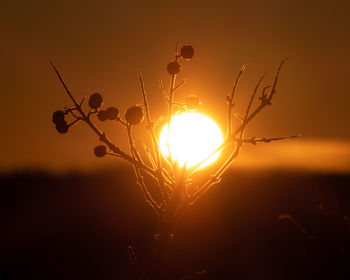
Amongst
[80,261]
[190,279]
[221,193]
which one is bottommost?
[190,279]

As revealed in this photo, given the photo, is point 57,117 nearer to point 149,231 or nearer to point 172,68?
point 172,68

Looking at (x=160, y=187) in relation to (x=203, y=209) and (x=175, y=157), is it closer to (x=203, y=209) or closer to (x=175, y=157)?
(x=175, y=157)

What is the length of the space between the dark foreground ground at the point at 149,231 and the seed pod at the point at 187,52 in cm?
149

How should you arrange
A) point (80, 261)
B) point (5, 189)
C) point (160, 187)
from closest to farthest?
point (160, 187) → point (80, 261) → point (5, 189)

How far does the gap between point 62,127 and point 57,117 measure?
7cm

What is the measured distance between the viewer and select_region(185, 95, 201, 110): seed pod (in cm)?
292

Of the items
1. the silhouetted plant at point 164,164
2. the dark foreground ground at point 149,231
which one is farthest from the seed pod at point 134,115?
the dark foreground ground at point 149,231

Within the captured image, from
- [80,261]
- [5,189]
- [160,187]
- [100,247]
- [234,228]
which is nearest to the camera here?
[160,187]

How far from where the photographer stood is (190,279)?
8.26ft

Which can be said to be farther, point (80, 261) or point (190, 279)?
point (80, 261)

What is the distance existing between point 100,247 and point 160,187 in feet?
71.3

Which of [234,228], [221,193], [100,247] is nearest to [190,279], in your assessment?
[100,247]

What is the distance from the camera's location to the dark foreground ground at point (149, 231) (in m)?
9.16

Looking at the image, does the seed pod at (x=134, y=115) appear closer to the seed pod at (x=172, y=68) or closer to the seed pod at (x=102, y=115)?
the seed pod at (x=102, y=115)
